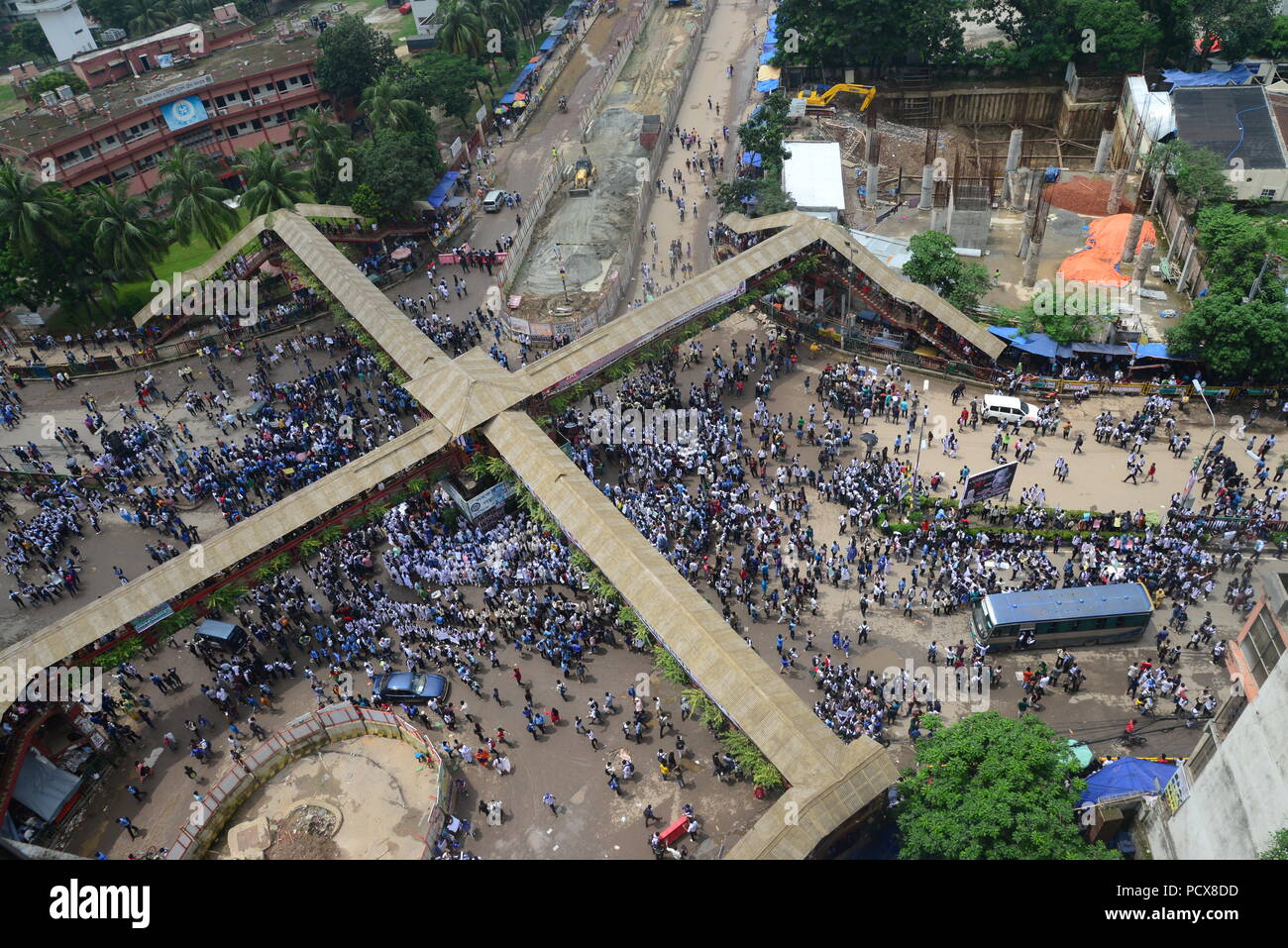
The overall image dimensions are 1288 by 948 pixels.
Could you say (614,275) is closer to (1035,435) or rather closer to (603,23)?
(1035,435)

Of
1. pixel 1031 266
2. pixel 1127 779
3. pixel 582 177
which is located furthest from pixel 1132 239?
pixel 582 177

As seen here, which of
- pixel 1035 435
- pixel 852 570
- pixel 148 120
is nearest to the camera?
pixel 852 570

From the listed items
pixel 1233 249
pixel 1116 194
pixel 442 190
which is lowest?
pixel 1116 194

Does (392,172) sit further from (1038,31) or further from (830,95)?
(1038,31)

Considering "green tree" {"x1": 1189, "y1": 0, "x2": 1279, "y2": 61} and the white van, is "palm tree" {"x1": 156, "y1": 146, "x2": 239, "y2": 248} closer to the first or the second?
the white van

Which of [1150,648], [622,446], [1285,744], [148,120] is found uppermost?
[148,120]

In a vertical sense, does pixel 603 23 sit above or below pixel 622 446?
above
